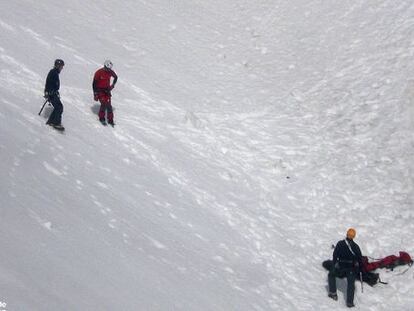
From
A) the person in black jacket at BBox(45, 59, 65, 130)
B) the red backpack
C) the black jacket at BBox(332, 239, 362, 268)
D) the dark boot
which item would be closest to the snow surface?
the dark boot

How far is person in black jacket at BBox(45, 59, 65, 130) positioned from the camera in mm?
14258

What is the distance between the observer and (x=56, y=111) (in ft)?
47.1

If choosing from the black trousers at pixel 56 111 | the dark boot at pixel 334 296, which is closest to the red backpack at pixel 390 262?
the dark boot at pixel 334 296

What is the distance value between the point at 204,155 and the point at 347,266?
6.57 metres

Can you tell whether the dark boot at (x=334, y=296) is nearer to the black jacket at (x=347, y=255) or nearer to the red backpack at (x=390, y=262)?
the black jacket at (x=347, y=255)

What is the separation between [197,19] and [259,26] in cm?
333

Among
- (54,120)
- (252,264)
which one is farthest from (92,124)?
(252,264)

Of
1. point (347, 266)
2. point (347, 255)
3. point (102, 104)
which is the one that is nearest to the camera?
point (347, 266)

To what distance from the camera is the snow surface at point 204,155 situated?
1003 centimetres

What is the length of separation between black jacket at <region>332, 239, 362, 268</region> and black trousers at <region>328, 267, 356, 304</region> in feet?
0.41

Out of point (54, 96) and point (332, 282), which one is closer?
point (332, 282)

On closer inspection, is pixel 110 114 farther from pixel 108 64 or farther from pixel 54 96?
pixel 54 96

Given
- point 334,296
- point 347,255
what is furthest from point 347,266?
point 334,296

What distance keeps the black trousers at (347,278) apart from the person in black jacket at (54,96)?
312 inches
